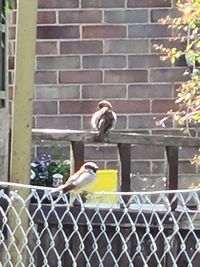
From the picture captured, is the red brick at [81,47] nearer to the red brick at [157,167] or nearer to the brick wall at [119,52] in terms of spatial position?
the brick wall at [119,52]

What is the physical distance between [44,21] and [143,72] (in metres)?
1.01

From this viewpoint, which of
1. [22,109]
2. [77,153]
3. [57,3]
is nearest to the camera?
[22,109]

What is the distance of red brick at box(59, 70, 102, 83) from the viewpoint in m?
8.38

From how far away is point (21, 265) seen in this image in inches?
179

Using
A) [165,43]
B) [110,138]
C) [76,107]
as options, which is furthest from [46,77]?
[110,138]

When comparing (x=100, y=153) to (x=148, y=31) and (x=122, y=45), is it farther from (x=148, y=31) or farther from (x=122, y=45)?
(x=148, y=31)

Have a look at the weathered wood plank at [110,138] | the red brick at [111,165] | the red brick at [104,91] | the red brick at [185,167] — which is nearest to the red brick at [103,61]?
the red brick at [104,91]

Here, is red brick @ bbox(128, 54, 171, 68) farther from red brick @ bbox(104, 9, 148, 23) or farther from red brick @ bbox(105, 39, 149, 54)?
red brick @ bbox(104, 9, 148, 23)

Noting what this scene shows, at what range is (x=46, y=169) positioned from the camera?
777cm

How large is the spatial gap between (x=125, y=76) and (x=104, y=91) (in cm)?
23

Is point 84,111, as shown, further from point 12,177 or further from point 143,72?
point 12,177

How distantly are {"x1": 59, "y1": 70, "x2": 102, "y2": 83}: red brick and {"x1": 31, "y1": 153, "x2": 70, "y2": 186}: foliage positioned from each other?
759mm

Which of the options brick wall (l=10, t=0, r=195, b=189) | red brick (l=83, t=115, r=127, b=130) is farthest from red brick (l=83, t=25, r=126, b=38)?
red brick (l=83, t=115, r=127, b=130)

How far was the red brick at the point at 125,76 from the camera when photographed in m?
8.36
